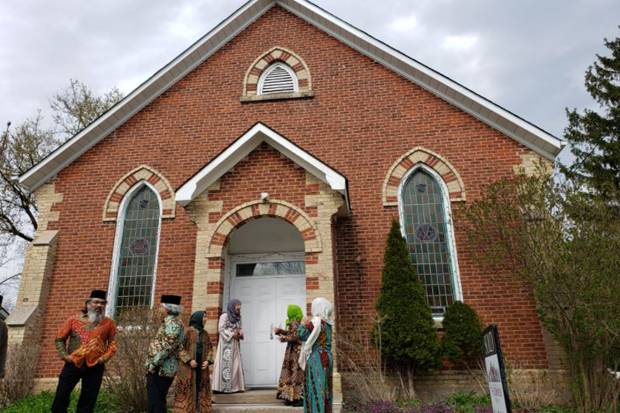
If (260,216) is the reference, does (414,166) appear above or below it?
above

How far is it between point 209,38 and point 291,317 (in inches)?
351

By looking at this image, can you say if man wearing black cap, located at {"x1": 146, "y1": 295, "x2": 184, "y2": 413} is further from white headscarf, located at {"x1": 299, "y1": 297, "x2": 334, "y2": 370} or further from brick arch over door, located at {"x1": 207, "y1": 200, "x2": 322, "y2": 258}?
brick arch over door, located at {"x1": 207, "y1": 200, "x2": 322, "y2": 258}

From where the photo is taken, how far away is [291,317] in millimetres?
7637

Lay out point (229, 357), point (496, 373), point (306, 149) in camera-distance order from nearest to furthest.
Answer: point (496, 373)
point (229, 357)
point (306, 149)

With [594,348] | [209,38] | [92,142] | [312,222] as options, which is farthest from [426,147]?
[92,142]

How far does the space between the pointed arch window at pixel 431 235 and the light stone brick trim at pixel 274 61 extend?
405 centimetres

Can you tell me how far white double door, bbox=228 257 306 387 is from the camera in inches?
398

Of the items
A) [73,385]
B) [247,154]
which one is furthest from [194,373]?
[247,154]

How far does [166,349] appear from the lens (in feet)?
18.7

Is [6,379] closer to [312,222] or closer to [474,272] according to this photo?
[312,222]

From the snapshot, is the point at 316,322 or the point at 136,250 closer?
the point at 316,322

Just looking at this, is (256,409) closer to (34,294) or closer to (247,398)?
(247,398)

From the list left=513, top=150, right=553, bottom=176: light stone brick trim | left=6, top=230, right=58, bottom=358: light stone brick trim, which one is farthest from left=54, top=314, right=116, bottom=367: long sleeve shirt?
left=513, top=150, right=553, bottom=176: light stone brick trim

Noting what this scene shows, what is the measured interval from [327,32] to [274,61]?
1718mm
